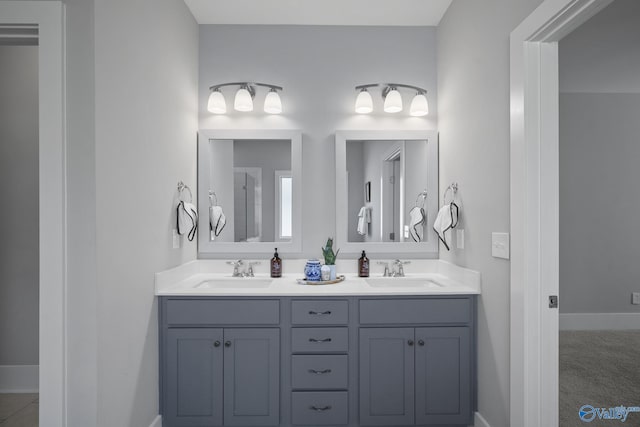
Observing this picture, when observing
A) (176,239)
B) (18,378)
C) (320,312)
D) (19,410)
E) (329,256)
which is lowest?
(19,410)

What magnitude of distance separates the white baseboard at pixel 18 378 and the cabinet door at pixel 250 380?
5.09 ft

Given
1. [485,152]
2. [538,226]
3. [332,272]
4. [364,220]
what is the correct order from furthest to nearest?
1. [364,220]
2. [332,272]
3. [485,152]
4. [538,226]

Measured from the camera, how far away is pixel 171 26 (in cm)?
215

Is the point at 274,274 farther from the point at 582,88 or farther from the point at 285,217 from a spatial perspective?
the point at 582,88

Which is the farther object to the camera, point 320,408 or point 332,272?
point 332,272

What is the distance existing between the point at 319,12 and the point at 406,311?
2.08 m

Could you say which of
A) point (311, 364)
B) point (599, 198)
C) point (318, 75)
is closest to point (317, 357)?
point (311, 364)

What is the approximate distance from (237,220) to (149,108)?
3.26 feet

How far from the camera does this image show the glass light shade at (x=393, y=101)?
2.56 metres

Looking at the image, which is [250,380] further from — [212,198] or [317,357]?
[212,198]

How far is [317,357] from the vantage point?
203 cm

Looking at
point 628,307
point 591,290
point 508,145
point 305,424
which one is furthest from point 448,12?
point 628,307

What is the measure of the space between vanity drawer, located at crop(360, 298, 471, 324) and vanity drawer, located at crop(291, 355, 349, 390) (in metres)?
0.28

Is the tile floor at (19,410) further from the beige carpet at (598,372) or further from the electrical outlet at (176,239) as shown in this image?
the beige carpet at (598,372)
